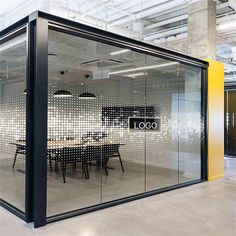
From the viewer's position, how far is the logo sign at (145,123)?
4621 millimetres

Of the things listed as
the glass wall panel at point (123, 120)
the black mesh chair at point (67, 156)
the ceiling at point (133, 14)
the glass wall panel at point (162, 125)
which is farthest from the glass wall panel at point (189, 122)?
the black mesh chair at point (67, 156)

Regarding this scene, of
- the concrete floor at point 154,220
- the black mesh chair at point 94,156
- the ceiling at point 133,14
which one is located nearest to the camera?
the concrete floor at point 154,220

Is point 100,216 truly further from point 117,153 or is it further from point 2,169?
point 2,169

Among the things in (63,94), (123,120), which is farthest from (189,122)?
(63,94)

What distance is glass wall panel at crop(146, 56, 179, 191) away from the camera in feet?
16.5

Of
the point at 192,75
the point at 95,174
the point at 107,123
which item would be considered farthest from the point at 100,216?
the point at 192,75

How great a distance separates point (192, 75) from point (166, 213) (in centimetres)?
326

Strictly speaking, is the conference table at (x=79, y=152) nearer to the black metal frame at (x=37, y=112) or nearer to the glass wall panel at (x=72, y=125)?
the glass wall panel at (x=72, y=125)

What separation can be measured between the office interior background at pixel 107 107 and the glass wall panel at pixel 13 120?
15mm

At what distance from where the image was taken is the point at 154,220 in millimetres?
3545

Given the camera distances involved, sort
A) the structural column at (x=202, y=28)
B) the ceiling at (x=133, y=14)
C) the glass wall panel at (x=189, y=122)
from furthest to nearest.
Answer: the structural column at (x=202, y=28) < the glass wall panel at (x=189, y=122) < the ceiling at (x=133, y=14)

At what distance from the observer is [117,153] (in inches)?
173

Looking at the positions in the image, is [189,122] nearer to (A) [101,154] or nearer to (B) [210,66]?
(B) [210,66]

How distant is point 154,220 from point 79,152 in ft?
4.46
